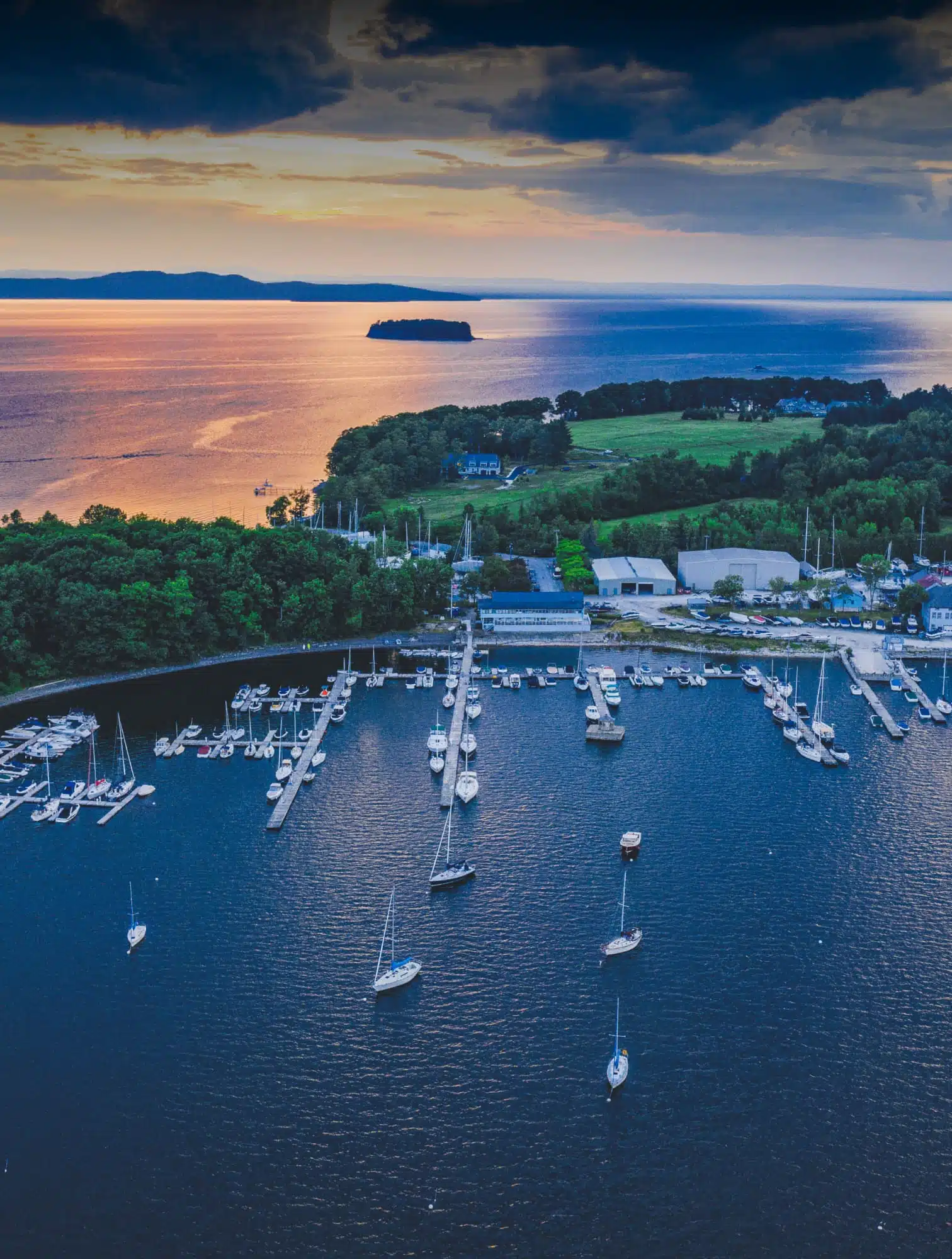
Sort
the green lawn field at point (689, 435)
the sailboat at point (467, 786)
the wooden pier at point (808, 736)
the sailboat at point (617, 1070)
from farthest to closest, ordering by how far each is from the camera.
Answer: the green lawn field at point (689, 435) → the wooden pier at point (808, 736) → the sailboat at point (467, 786) → the sailboat at point (617, 1070)

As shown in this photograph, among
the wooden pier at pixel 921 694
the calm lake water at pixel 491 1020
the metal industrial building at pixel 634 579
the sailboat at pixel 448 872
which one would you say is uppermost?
the metal industrial building at pixel 634 579

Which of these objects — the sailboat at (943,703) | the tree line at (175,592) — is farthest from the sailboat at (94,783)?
the sailboat at (943,703)

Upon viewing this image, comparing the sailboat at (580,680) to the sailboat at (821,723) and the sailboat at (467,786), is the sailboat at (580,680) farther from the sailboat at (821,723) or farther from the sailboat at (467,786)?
the sailboat at (467,786)

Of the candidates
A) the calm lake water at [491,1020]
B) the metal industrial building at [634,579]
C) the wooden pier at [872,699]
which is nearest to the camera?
A: the calm lake water at [491,1020]

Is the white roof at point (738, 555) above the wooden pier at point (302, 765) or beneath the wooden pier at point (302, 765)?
above

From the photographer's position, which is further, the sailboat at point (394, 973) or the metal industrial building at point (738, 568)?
the metal industrial building at point (738, 568)

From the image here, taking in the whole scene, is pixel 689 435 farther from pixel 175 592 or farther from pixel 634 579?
pixel 175 592

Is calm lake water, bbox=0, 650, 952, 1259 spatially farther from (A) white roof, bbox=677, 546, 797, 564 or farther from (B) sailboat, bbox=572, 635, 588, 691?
(A) white roof, bbox=677, 546, 797, 564
